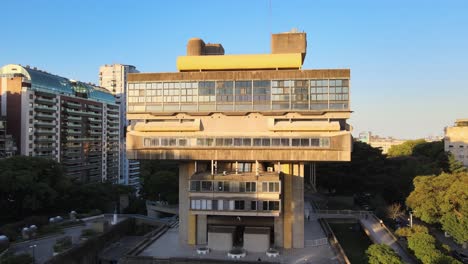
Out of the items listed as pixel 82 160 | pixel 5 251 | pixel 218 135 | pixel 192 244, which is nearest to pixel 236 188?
pixel 218 135

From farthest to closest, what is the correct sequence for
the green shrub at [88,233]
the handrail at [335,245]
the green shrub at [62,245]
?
the green shrub at [88,233] < the green shrub at [62,245] < the handrail at [335,245]

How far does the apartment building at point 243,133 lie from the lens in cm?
3712

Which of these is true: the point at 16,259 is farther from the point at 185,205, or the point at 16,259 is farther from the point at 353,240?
the point at 353,240

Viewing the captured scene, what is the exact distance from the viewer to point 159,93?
3984cm

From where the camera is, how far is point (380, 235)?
44.6 metres

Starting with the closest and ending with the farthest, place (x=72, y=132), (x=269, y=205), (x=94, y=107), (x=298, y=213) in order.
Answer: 1. (x=269, y=205)
2. (x=298, y=213)
3. (x=72, y=132)
4. (x=94, y=107)

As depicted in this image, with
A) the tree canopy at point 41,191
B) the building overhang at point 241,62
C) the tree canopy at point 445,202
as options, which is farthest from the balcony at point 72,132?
the tree canopy at point 445,202

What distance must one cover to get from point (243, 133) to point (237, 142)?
109 cm

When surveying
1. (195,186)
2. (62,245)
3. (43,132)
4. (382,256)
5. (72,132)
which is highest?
(72,132)

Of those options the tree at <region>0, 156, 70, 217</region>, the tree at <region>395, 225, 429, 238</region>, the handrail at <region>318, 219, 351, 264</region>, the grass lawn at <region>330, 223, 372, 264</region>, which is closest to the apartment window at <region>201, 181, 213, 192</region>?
the handrail at <region>318, 219, 351, 264</region>

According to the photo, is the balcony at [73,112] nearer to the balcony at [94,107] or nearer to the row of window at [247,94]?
the balcony at [94,107]

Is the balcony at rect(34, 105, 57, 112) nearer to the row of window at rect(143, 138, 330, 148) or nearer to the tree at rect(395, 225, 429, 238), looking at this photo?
the row of window at rect(143, 138, 330, 148)

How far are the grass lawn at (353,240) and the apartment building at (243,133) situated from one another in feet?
20.0

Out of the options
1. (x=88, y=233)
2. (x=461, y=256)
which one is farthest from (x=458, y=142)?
(x=88, y=233)
